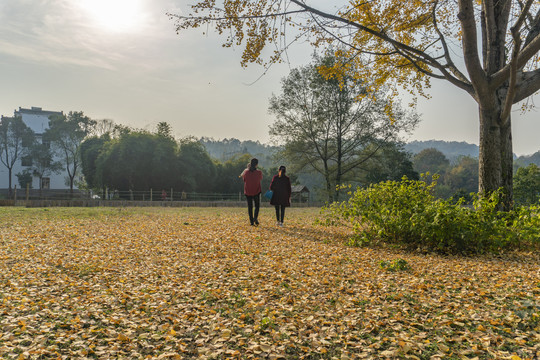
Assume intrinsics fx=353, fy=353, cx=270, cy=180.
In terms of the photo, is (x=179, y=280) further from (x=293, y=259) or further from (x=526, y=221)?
Answer: (x=526, y=221)

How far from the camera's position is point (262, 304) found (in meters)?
3.83

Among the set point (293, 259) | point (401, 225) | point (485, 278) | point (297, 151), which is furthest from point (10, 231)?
point (297, 151)

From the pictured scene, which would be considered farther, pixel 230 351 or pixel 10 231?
pixel 10 231

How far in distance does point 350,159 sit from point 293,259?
27.3 metres

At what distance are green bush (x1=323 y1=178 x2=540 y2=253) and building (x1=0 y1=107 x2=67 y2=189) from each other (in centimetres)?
5826

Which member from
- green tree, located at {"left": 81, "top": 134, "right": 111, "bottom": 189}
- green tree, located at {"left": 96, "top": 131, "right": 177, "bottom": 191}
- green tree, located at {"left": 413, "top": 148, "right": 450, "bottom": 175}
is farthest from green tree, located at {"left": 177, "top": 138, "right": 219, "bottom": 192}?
green tree, located at {"left": 413, "top": 148, "right": 450, "bottom": 175}

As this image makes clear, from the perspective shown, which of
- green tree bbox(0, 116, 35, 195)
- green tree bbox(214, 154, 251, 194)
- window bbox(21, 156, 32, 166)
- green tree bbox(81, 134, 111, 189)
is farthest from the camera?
window bbox(21, 156, 32, 166)

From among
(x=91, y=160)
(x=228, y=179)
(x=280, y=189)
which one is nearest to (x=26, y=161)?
(x=91, y=160)

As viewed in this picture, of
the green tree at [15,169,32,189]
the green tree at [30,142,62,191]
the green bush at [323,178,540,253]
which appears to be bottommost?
the green bush at [323,178,540,253]

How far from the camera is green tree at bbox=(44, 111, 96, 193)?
50.8 metres

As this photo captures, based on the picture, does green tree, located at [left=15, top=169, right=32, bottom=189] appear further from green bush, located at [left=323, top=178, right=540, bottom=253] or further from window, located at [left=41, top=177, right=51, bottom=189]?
green bush, located at [left=323, top=178, right=540, bottom=253]

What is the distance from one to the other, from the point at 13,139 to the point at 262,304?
59.5m

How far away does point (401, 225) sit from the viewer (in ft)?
23.0

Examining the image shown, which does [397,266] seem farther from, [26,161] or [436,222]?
[26,161]
